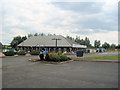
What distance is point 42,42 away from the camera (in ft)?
178

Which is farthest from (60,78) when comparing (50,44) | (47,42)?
(47,42)

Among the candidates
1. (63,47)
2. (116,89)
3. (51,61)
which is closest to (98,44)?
(63,47)

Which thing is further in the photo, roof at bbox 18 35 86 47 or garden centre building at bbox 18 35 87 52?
roof at bbox 18 35 86 47

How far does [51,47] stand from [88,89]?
46.2 meters

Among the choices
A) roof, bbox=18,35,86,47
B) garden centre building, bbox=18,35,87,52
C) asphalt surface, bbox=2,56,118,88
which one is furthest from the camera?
roof, bbox=18,35,86,47

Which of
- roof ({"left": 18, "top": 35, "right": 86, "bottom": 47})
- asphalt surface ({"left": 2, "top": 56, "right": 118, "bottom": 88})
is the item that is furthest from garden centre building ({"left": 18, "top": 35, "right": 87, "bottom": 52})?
asphalt surface ({"left": 2, "top": 56, "right": 118, "bottom": 88})

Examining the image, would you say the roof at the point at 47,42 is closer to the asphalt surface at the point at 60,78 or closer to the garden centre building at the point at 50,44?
the garden centre building at the point at 50,44

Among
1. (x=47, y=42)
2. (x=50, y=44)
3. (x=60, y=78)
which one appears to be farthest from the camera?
(x=47, y=42)

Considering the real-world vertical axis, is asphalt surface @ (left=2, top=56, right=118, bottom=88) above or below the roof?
below

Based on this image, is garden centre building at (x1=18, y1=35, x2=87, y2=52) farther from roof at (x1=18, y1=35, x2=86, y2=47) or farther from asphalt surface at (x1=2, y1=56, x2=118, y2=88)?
asphalt surface at (x1=2, y1=56, x2=118, y2=88)

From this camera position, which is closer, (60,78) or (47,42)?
(60,78)

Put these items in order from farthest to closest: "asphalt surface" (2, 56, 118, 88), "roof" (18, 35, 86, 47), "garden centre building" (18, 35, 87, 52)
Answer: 1. "roof" (18, 35, 86, 47)
2. "garden centre building" (18, 35, 87, 52)
3. "asphalt surface" (2, 56, 118, 88)

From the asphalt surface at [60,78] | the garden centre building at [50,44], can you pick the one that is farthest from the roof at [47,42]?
the asphalt surface at [60,78]

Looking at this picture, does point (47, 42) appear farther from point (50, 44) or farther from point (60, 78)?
point (60, 78)
